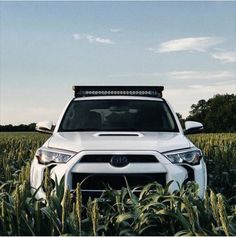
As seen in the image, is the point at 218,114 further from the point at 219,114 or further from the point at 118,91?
the point at 118,91

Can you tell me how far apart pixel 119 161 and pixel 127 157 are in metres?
0.11

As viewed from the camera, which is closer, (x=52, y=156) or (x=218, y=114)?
(x=52, y=156)

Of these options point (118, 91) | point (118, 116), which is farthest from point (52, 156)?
point (118, 91)

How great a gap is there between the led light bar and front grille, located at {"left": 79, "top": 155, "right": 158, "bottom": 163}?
3.24m

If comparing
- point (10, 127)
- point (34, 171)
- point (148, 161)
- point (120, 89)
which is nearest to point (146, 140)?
point (148, 161)

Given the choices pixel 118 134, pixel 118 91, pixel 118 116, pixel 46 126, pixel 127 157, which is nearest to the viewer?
pixel 127 157

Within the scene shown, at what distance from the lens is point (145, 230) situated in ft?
16.4

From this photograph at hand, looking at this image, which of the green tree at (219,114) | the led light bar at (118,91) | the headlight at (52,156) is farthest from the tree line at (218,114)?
the headlight at (52,156)

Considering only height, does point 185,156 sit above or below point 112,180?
above

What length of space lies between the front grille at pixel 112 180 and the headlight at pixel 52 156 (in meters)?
0.24

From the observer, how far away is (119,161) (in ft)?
22.7

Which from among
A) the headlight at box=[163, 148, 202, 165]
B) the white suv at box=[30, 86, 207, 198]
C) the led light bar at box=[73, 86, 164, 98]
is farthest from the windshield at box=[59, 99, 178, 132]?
the headlight at box=[163, 148, 202, 165]

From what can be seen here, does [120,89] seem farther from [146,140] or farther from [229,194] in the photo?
[146,140]

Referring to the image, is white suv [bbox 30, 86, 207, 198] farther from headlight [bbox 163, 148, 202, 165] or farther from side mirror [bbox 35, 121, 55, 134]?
side mirror [bbox 35, 121, 55, 134]
